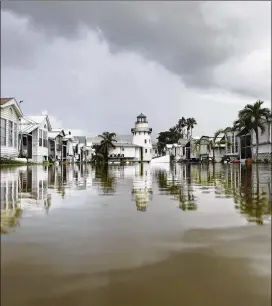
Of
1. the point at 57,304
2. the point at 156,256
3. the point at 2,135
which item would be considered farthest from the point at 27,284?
the point at 2,135

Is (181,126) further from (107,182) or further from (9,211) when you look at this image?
(9,211)

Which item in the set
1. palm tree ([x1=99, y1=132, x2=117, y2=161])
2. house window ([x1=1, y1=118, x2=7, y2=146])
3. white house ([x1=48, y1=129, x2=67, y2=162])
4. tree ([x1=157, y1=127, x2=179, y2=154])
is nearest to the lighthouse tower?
palm tree ([x1=99, y1=132, x2=117, y2=161])

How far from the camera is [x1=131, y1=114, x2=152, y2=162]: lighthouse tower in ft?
277

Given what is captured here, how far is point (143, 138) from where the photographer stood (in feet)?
283

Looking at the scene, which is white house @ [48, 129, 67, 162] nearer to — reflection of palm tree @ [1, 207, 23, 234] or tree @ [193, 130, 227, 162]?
tree @ [193, 130, 227, 162]

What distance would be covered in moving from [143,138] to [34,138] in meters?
54.1

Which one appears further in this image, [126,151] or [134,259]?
[126,151]

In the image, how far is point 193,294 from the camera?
2.96 m

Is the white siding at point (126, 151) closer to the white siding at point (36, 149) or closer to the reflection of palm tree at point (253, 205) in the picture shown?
the white siding at point (36, 149)

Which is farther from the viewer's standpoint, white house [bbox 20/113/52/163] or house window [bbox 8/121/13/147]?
white house [bbox 20/113/52/163]

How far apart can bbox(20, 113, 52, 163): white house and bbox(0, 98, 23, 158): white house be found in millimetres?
5419

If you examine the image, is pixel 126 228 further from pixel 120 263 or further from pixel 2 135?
pixel 2 135

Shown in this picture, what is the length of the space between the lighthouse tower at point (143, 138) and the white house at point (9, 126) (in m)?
59.4

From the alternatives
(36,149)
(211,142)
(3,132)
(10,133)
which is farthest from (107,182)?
(211,142)
